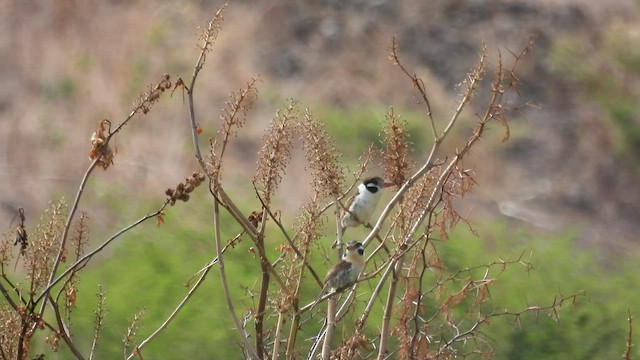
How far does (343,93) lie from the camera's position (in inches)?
439

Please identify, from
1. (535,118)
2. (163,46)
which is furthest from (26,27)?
(535,118)

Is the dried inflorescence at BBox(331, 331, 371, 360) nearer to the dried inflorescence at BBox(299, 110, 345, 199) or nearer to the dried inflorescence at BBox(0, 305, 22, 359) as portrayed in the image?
the dried inflorescence at BBox(299, 110, 345, 199)

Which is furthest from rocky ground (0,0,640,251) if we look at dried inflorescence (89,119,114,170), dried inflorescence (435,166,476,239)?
dried inflorescence (89,119,114,170)

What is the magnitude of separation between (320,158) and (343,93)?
838 centimetres

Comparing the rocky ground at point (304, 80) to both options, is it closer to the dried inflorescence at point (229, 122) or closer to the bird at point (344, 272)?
the bird at point (344, 272)

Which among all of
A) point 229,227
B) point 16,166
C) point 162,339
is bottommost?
point 162,339

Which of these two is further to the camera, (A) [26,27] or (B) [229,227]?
(A) [26,27]

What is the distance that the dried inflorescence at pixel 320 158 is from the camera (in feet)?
9.21

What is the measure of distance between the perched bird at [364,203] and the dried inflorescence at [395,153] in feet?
4.43

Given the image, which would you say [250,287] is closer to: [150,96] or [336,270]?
[336,270]

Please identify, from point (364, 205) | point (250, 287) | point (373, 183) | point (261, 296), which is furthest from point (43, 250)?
point (250, 287)

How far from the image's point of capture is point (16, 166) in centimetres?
1079

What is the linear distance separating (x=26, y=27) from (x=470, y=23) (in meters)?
4.51

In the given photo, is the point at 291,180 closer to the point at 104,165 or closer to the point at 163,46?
the point at 163,46
